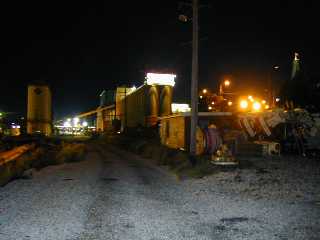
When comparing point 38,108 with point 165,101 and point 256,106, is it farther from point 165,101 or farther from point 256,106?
point 256,106

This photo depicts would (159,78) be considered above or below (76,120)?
above

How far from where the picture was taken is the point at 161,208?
984cm

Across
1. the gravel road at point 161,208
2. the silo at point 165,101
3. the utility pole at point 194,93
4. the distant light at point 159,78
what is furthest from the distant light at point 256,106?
the distant light at point 159,78

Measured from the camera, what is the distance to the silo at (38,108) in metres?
47.3

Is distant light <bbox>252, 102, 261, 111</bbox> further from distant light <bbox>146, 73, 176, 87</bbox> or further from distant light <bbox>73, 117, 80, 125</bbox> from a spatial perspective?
distant light <bbox>73, 117, 80, 125</bbox>

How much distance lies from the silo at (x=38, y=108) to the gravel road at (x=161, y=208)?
33.9 m

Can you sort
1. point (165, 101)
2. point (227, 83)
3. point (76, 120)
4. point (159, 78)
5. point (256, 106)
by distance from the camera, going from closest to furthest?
point (256, 106) → point (227, 83) → point (165, 101) → point (159, 78) → point (76, 120)

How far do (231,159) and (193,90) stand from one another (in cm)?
480

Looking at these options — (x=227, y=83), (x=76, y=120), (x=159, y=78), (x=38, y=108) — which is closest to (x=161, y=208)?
(x=227, y=83)

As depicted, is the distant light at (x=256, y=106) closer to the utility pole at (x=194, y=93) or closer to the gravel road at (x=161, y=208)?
the utility pole at (x=194, y=93)

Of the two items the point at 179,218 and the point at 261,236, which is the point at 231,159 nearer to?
the point at 179,218

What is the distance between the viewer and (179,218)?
8789 millimetres

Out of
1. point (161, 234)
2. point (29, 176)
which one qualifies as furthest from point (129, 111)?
point (161, 234)

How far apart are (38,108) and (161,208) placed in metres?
40.8
